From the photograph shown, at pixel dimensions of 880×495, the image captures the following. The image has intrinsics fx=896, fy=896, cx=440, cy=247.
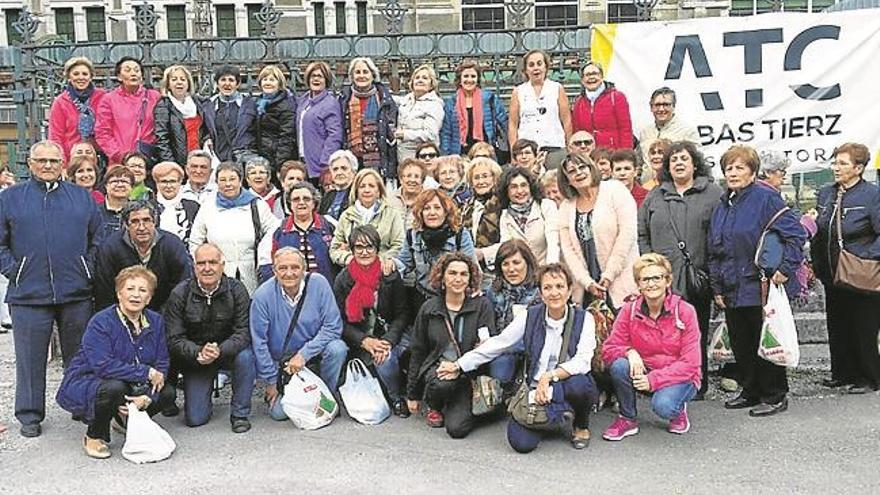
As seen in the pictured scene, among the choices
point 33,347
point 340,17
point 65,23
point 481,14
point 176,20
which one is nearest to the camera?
point 33,347

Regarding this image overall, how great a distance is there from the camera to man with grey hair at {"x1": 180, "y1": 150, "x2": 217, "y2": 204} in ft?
23.1

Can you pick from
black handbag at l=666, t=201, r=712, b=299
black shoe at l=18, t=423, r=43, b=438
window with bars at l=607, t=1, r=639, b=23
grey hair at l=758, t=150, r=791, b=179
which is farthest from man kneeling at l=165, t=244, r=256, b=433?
window with bars at l=607, t=1, r=639, b=23

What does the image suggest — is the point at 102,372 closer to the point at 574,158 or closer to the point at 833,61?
the point at 574,158

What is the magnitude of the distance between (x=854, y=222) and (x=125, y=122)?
6034 mm

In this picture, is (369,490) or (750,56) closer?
(369,490)

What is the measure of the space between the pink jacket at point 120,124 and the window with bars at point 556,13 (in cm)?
1700

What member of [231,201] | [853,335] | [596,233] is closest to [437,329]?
[596,233]

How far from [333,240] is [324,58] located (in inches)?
122

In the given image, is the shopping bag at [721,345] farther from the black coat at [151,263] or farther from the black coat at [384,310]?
the black coat at [151,263]

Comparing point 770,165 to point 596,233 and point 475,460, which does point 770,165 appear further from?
point 475,460

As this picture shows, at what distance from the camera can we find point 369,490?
4836 mm

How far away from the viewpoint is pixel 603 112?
7.97 metres

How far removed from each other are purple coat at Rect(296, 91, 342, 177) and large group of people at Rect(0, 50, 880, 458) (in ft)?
3.38

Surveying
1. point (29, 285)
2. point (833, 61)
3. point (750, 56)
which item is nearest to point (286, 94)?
point (29, 285)
